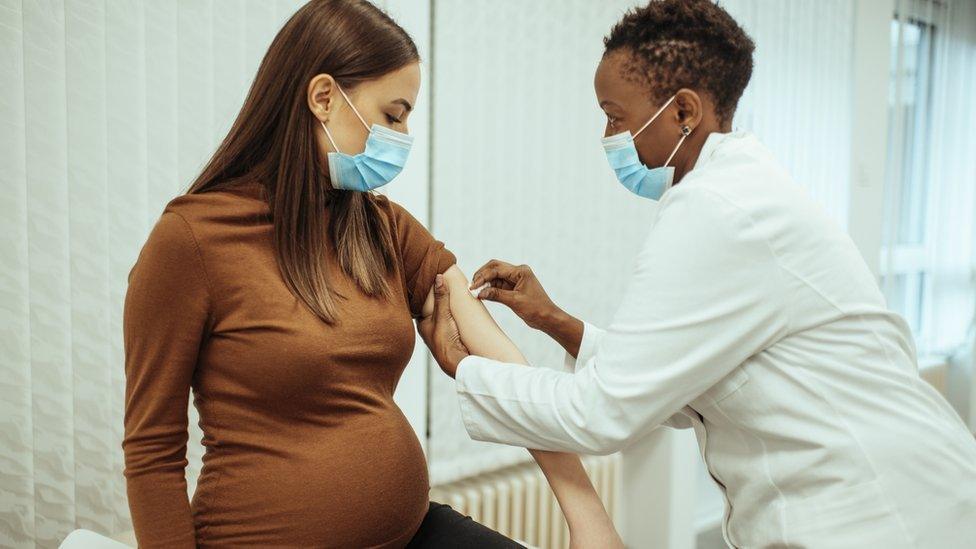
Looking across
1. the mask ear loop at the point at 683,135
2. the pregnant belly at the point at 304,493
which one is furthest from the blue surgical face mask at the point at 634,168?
the pregnant belly at the point at 304,493

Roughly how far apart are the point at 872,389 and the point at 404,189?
1408 mm

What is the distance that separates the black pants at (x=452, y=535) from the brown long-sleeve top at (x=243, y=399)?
0.30 ft

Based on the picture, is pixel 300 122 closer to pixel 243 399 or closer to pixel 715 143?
pixel 243 399

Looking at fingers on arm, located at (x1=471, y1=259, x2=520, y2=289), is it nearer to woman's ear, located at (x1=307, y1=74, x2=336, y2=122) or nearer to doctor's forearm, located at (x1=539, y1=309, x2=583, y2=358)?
doctor's forearm, located at (x1=539, y1=309, x2=583, y2=358)

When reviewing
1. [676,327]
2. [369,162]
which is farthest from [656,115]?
[369,162]

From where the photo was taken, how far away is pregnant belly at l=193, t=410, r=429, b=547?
3.58ft

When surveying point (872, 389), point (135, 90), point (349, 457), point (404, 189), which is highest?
point (135, 90)

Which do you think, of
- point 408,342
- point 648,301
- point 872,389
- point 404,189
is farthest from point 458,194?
point 872,389

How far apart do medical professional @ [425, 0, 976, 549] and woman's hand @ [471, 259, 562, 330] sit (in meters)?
0.29

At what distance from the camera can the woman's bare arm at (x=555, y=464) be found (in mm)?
1263

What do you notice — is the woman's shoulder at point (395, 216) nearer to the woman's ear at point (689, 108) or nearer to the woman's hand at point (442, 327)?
the woman's hand at point (442, 327)

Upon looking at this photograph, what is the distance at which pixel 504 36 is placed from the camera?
240 centimetres

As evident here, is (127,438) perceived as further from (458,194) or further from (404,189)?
(458,194)

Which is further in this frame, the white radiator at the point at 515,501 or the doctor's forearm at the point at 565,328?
the white radiator at the point at 515,501
